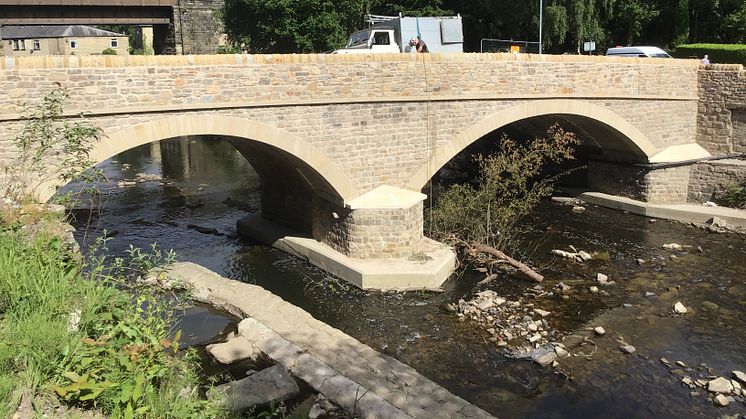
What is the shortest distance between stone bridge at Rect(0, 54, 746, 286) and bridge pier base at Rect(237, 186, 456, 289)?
4cm

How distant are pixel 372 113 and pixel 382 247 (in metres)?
2.98

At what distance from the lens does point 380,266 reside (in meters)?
13.8

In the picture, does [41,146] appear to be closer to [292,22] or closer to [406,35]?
[406,35]

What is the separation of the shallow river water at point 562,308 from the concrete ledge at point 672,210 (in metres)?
0.38

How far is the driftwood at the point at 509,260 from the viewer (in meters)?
13.8

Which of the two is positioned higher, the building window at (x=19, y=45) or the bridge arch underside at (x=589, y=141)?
the building window at (x=19, y=45)

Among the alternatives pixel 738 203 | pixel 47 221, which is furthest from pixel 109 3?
pixel 738 203

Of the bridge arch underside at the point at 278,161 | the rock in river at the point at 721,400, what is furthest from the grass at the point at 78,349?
the rock in river at the point at 721,400

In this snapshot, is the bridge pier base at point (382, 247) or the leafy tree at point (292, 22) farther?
the leafy tree at point (292, 22)

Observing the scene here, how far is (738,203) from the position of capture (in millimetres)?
18266

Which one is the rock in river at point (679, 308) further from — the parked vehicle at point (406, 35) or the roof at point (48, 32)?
the roof at point (48, 32)

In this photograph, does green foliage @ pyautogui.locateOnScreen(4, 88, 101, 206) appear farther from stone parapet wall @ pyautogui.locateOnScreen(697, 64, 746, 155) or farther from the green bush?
the green bush

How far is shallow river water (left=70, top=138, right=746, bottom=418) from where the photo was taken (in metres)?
9.59

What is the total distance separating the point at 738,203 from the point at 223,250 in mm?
14479
